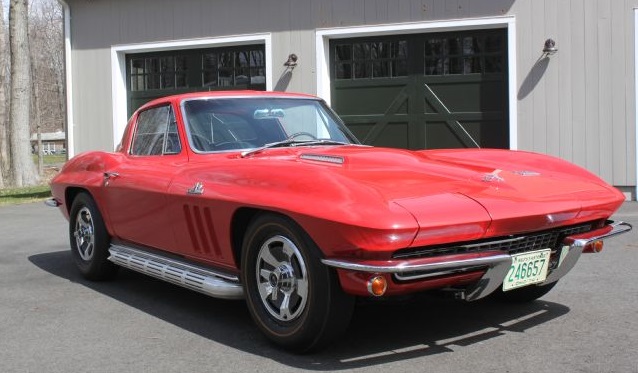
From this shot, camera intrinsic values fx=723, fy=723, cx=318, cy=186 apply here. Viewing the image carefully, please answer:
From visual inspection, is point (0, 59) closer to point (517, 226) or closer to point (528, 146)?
point (528, 146)

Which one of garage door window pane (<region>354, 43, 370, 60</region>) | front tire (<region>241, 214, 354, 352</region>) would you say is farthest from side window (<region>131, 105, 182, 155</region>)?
garage door window pane (<region>354, 43, 370, 60</region>)

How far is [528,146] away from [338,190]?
7.97 m

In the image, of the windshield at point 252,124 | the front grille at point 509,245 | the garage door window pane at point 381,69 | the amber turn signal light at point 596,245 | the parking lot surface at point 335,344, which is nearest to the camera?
the front grille at point 509,245

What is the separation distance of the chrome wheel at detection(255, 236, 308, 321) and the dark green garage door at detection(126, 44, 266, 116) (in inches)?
340

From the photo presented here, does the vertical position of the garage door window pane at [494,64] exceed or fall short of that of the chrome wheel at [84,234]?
it exceeds it

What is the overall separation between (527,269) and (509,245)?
6.4 inches

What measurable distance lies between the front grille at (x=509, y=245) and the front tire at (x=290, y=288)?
0.41m

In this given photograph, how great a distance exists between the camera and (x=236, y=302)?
5027mm

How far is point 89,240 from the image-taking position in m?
5.80

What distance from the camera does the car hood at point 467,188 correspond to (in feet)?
11.0

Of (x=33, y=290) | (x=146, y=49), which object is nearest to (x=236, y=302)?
(x=33, y=290)

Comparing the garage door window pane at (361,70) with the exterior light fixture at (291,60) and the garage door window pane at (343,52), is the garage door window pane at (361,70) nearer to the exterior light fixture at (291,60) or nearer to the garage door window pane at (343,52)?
the garage door window pane at (343,52)

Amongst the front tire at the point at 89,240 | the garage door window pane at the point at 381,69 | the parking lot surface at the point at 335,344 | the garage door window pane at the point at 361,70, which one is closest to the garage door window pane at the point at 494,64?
the garage door window pane at the point at 381,69

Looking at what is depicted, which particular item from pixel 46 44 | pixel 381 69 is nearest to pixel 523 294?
pixel 381 69
